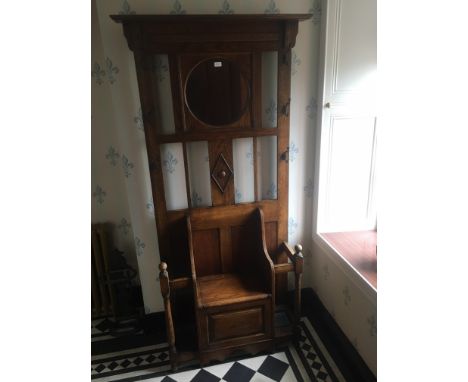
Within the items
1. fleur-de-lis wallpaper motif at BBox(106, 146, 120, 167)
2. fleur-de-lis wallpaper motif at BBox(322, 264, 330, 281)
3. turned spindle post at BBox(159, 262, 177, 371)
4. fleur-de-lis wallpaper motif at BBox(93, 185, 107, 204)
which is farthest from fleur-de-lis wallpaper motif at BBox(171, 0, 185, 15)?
fleur-de-lis wallpaper motif at BBox(322, 264, 330, 281)

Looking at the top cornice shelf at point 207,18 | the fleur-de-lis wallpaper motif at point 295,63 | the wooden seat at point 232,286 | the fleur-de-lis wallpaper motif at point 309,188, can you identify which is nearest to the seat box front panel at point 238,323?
the wooden seat at point 232,286

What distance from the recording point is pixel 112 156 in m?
1.85

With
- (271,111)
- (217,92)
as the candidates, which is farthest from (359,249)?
(217,92)

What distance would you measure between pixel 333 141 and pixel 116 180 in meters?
1.32

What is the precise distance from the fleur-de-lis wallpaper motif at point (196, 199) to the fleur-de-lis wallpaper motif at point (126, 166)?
0.36 m

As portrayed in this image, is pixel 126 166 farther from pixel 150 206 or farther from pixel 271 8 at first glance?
pixel 271 8

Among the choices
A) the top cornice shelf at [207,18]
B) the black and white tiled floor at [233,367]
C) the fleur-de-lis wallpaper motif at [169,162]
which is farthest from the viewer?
the fleur-de-lis wallpaper motif at [169,162]

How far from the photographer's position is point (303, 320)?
191 cm

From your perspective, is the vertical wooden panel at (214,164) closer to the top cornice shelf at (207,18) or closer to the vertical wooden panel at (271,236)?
the vertical wooden panel at (271,236)

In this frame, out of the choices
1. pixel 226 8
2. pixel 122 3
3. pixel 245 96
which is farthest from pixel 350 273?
pixel 122 3

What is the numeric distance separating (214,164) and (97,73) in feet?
2.71

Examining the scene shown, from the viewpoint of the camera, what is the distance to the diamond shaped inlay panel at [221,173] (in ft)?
5.27
